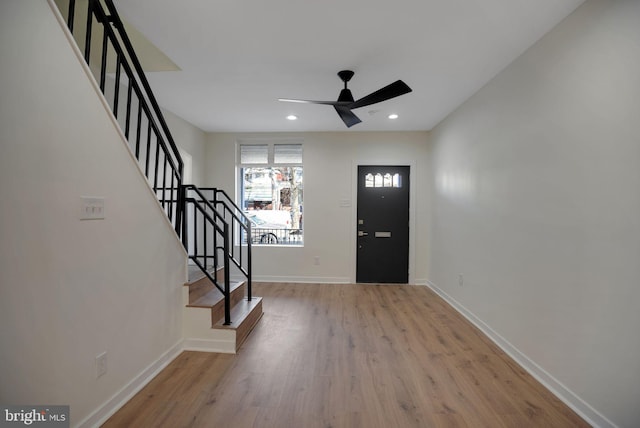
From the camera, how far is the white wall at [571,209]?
1.49 meters

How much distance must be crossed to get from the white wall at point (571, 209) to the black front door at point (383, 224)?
1.78 meters

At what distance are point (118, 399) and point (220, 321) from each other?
91cm

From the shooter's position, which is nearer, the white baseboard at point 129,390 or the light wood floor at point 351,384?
the white baseboard at point 129,390

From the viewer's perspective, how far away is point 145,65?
256 centimetres

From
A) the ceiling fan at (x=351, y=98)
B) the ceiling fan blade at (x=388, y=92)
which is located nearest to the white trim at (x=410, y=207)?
the ceiling fan at (x=351, y=98)

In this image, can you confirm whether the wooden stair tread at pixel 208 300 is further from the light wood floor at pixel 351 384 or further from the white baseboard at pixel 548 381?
the white baseboard at pixel 548 381

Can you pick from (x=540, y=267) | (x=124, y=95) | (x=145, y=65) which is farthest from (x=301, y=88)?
(x=540, y=267)

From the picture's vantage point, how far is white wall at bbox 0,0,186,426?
46.6 inches

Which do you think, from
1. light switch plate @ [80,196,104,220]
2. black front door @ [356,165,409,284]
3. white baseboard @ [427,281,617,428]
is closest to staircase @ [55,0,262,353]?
light switch plate @ [80,196,104,220]

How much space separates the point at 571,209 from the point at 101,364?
3127 millimetres

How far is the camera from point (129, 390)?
1.85 meters

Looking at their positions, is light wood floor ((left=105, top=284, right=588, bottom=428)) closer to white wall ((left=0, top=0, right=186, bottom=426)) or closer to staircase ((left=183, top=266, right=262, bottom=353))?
staircase ((left=183, top=266, right=262, bottom=353))

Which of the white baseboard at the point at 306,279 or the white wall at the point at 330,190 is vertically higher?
the white wall at the point at 330,190

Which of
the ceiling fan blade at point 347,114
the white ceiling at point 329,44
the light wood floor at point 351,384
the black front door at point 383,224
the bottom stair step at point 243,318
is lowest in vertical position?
the light wood floor at point 351,384
